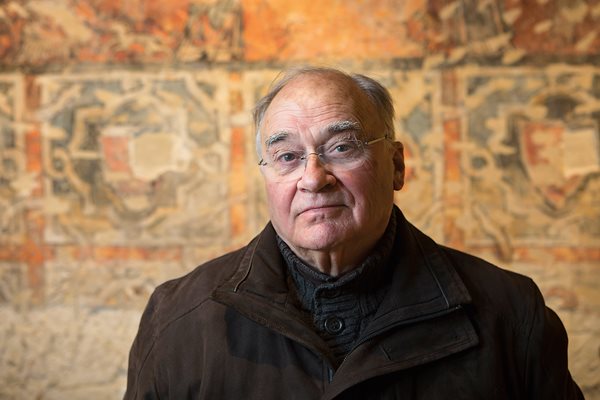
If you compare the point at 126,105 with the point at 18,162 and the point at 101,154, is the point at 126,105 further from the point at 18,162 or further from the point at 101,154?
the point at 18,162

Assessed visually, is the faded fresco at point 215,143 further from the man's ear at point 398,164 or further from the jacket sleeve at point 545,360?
the jacket sleeve at point 545,360

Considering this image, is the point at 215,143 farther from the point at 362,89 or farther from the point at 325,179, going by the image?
the point at 325,179

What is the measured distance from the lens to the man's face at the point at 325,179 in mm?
1707

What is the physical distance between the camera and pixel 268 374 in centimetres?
167

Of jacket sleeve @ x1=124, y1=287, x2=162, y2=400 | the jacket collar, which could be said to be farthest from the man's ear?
jacket sleeve @ x1=124, y1=287, x2=162, y2=400

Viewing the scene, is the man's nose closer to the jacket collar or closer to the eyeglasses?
the eyeglasses

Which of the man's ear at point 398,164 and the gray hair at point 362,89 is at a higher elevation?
the gray hair at point 362,89

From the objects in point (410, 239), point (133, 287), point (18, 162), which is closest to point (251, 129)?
point (133, 287)

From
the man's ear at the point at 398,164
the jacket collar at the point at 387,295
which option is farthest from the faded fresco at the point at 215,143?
the jacket collar at the point at 387,295

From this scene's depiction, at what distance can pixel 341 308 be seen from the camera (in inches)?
69.2

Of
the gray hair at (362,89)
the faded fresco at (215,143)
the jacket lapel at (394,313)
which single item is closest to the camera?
the jacket lapel at (394,313)

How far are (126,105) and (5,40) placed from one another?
89cm

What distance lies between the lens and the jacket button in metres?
1.74

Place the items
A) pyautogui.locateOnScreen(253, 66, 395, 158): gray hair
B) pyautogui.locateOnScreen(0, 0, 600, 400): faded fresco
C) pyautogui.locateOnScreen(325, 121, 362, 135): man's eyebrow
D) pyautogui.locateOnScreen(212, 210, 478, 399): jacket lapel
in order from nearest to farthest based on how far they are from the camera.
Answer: pyautogui.locateOnScreen(212, 210, 478, 399): jacket lapel
pyautogui.locateOnScreen(325, 121, 362, 135): man's eyebrow
pyautogui.locateOnScreen(253, 66, 395, 158): gray hair
pyautogui.locateOnScreen(0, 0, 600, 400): faded fresco
